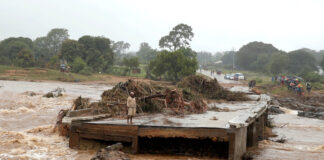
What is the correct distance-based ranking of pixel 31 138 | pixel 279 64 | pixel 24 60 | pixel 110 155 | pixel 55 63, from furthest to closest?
1. pixel 279 64
2. pixel 55 63
3. pixel 24 60
4. pixel 31 138
5. pixel 110 155

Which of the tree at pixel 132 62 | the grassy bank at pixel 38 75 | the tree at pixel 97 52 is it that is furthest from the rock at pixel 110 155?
the tree at pixel 97 52

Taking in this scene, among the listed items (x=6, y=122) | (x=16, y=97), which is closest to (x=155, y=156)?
(x=6, y=122)

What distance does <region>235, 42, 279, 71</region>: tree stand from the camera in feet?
276

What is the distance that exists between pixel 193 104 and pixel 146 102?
1.71 metres

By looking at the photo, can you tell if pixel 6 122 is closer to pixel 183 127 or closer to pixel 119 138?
pixel 119 138

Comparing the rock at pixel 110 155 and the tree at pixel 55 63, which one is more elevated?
the tree at pixel 55 63

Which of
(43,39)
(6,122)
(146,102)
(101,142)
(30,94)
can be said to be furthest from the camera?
(43,39)

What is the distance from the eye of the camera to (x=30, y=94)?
24484 mm

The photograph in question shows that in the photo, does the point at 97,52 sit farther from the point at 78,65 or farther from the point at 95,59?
the point at 78,65

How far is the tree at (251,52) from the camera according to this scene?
276 feet

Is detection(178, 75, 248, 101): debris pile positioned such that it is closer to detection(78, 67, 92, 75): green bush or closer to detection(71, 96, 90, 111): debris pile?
detection(71, 96, 90, 111): debris pile

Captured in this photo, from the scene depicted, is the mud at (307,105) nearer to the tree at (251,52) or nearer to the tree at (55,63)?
the tree at (55,63)

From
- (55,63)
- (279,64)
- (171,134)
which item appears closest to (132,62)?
(55,63)

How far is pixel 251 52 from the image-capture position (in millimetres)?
86000
